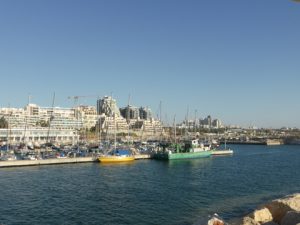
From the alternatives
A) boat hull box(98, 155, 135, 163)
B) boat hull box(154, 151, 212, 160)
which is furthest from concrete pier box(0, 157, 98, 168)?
boat hull box(154, 151, 212, 160)

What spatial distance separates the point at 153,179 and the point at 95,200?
13.1 meters

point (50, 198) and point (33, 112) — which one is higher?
point (33, 112)

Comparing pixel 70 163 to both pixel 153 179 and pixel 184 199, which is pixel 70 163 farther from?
pixel 184 199

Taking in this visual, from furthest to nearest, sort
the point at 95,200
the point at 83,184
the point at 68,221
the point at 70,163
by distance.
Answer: the point at 70,163 → the point at 83,184 → the point at 95,200 → the point at 68,221

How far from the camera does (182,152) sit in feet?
232

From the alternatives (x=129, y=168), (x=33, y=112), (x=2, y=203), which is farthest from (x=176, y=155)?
(x=33, y=112)

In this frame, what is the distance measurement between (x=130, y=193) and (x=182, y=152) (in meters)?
37.9

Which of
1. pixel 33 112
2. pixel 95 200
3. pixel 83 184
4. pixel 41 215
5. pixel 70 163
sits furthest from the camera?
pixel 33 112

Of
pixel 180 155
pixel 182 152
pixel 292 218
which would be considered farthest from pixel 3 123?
pixel 292 218

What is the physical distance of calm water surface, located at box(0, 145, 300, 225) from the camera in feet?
82.3

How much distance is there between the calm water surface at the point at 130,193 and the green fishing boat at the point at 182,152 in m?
14.5

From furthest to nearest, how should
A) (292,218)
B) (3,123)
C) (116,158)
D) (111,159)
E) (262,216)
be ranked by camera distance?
(3,123)
(116,158)
(111,159)
(262,216)
(292,218)

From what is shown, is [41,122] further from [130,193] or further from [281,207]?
[281,207]

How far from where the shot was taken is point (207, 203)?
95.3 feet
